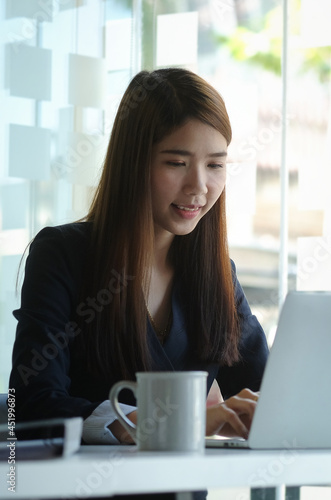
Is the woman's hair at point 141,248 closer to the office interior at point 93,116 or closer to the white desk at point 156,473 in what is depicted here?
the white desk at point 156,473

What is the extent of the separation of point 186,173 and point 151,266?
207 millimetres

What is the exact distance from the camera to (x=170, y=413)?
2.59 feet

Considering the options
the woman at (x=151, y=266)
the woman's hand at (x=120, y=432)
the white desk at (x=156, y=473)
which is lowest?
the woman's hand at (x=120, y=432)

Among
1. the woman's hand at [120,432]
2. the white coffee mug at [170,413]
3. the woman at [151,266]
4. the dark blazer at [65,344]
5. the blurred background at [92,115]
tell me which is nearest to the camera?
the white coffee mug at [170,413]

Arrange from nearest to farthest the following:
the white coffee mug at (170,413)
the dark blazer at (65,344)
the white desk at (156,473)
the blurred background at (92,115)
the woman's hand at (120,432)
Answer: the white desk at (156,473), the white coffee mug at (170,413), the woman's hand at (120,432), the dark blazer at (65,344), the blurred background at (92,115)

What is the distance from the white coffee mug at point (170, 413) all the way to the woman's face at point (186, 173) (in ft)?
2.14

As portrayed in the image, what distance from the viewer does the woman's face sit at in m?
1.39

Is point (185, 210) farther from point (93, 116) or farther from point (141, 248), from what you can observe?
point (93, 116)

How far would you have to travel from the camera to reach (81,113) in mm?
2635

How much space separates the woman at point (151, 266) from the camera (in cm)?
136

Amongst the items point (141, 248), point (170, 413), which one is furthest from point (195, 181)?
point (170, 413)

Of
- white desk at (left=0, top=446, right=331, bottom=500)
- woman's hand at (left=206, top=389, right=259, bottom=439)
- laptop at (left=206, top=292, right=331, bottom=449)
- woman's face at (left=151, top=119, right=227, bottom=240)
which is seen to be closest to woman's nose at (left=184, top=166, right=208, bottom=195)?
woman's face at (left=151, top=119, right=227, bottom=240)

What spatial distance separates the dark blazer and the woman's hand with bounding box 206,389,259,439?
0.16m

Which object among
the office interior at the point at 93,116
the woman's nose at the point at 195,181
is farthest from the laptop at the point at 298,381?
the office interior at the point at 93,116
